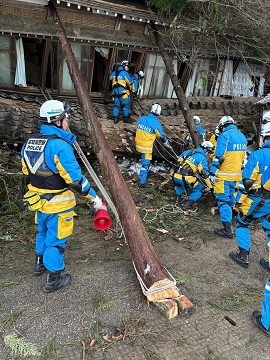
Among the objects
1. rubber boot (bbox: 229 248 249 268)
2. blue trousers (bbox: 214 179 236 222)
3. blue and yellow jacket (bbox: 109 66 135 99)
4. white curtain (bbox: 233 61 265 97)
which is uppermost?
white curtain (bbox: 233 61 265 97)

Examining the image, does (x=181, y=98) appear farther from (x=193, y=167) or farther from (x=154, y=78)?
(x=154, y=78)

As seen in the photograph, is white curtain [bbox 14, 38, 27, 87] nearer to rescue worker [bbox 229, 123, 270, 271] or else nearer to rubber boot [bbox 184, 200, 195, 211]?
rubber boot [bbox 184, 200, 195, 211]

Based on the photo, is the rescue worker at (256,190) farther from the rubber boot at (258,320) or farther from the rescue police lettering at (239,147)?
the rescue police lettering at (239,147)

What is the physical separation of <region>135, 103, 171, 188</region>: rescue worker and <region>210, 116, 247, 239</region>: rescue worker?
6.83 ft

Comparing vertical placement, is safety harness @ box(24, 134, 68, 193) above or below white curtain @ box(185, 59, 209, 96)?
below

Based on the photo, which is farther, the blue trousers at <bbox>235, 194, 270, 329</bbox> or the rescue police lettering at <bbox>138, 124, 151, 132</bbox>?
the rescue police lettering at <bbox>138, 124, 151, 132</bbox>

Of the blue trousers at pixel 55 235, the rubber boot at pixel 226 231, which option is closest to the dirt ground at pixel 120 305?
the rubber boot at pixel 226 231

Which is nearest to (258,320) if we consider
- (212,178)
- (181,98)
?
(212,178)

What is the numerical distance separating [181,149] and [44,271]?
234 inches

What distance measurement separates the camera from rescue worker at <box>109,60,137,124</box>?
9.08 metres

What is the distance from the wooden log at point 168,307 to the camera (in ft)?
10.9

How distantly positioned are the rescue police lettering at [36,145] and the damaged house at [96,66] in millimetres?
3764

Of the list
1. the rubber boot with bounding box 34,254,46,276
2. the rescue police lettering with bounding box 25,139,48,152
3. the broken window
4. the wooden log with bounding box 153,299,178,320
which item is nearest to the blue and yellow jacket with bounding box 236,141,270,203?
the wooden log with bounding box 153,299,178,320

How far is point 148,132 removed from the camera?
7668 mm
